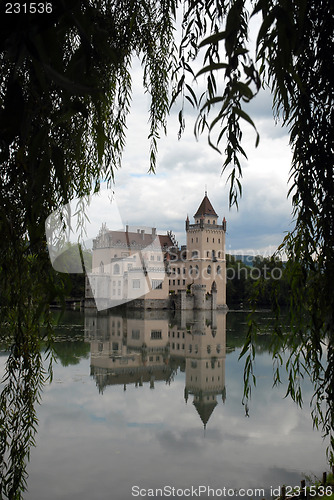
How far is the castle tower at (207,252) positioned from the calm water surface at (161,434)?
32.1m

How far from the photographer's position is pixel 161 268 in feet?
151

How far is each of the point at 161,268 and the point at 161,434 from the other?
3734 centimetres

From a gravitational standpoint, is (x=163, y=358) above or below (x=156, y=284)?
below

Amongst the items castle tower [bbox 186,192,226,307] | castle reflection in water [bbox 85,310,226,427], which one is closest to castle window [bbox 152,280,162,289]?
castle tower [bbox 186,192,226,307]

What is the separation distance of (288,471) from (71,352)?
10721 millimetres

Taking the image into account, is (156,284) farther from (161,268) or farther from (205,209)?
(205,209)

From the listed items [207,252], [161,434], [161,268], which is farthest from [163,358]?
[207,252]

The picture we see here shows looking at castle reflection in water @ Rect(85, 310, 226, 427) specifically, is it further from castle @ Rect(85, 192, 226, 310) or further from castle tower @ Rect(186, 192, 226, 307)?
castle tower @ Rect(186, 192, 226, 307)

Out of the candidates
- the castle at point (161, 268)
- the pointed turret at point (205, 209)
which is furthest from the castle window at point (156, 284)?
the pointed turret at point (205, 209)

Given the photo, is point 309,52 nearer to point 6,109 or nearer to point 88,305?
point 6,109

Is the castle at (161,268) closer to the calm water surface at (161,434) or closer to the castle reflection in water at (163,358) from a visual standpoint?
the castle reflection in water at (163,358)

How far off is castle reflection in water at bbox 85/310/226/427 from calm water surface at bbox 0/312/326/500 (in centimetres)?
7

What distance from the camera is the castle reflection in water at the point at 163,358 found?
12.6 metres

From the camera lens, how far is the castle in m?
44.0
